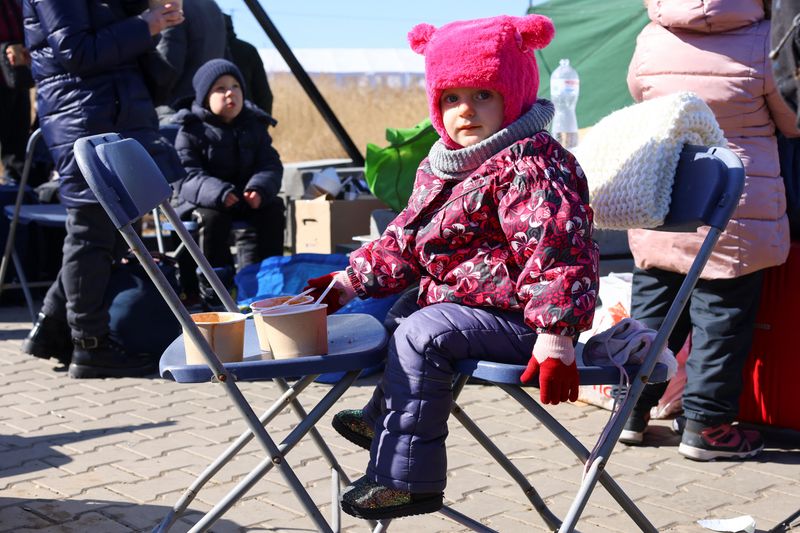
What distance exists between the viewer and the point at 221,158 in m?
6.63

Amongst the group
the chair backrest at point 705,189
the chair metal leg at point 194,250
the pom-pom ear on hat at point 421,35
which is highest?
the pom-pom ear on hat at point 421,35

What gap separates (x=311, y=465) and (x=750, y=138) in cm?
182

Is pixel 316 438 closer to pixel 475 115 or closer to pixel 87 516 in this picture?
pixel 87 516

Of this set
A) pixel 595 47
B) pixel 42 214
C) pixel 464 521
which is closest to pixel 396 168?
pixel 42 214

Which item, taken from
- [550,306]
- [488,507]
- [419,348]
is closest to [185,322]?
[419,348]

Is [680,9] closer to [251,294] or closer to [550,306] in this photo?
[550,306]

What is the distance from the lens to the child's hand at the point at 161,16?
189 inches

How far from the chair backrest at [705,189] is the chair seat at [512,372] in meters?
0.40

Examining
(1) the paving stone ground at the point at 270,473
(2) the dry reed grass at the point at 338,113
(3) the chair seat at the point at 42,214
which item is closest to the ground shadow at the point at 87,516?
(1) the paving stone ground at the point at 270,473

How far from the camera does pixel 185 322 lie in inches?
95.1

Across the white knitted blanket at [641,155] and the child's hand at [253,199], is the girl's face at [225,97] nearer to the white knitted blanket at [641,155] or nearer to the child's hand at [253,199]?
the child's hand at [253,199]

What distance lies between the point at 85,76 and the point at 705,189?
117 inches

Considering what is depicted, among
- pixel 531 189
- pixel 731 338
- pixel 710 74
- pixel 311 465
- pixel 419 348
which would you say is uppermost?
pixel 710 74

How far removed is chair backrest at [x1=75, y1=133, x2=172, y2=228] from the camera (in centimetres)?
240
